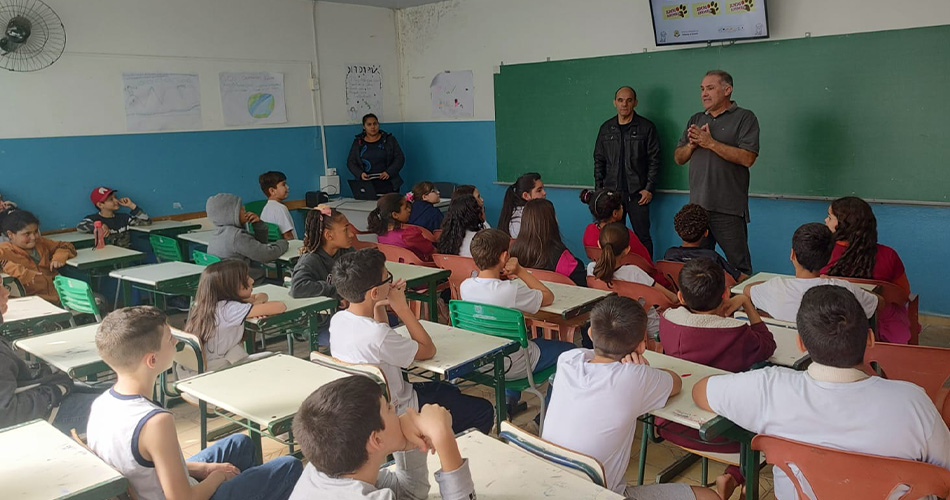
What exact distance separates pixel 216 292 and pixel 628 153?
398 cm

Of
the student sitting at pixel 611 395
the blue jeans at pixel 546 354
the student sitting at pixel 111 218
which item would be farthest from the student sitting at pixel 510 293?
the student sitting at pixel 111 218

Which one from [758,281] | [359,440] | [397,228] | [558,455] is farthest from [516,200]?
[359,440]

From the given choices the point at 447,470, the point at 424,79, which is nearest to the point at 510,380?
the point at 447,470

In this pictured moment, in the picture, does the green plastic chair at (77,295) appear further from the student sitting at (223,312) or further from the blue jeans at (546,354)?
the blue jeans at (546,354)

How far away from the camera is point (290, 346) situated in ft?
12.4

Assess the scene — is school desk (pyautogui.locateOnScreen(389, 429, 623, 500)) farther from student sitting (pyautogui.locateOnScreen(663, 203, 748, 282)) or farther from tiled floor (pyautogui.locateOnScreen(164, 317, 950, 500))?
student sitting (pyautogui.locateOnScreen(663, 203, 748, 282))

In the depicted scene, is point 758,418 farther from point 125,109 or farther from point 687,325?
point 125,109

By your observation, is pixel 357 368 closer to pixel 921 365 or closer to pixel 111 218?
pixel 921 365

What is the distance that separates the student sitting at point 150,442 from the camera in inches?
72.5

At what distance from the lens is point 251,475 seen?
82.7 inches

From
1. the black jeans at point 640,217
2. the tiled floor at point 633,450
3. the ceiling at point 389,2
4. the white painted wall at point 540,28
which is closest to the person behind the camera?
the tiled floor at point 633,450

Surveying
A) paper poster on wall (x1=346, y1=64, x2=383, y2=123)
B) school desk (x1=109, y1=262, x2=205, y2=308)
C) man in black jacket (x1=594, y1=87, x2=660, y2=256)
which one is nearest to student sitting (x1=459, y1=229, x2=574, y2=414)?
school desk (x1=109, y1=262, x2=205, y2=308)

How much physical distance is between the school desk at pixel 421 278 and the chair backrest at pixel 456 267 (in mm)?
91

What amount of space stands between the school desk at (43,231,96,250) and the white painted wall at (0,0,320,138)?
837mm
